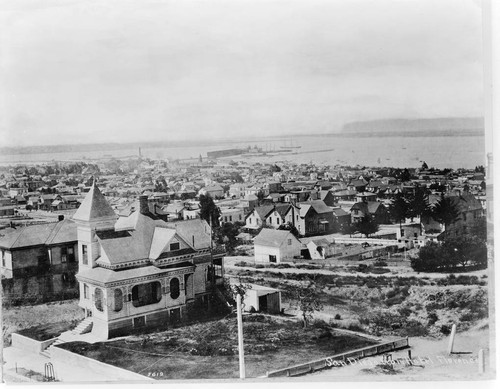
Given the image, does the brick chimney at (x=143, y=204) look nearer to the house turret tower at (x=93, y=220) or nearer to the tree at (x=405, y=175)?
the house turret tower at (x=93, y=220)

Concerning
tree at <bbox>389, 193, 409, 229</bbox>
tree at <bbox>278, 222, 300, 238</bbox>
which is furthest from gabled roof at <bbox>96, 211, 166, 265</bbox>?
tree at <bbox>389, 193, 409, 229</bbox>

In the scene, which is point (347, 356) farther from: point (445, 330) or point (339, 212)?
point (339, 212)

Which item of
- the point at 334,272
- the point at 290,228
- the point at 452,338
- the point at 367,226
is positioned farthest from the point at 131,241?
→ the point at 452,338

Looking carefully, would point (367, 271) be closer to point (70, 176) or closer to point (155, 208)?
point (155, 208)

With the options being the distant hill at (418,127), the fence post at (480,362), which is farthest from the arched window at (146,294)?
the fence post at (480,362)

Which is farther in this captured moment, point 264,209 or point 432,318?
point 264,209

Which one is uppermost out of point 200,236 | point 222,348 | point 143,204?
point 143,204

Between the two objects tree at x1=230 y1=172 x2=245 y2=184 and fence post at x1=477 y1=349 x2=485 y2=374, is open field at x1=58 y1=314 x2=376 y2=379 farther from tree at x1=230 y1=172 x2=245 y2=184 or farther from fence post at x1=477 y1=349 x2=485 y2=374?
tree at x1=230 y1=172 x2=245 y2=184
